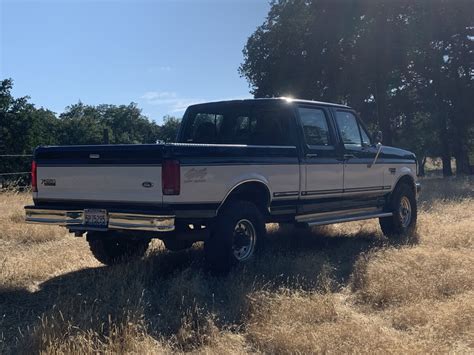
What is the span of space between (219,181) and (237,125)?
6.48 ft

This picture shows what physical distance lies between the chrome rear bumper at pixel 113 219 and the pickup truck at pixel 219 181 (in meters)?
0.01

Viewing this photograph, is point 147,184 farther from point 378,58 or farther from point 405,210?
point 378,58

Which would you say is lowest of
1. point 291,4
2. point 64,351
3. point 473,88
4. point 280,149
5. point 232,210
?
point 64,351

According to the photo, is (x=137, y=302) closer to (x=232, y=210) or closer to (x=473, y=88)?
(x=232, y=210)

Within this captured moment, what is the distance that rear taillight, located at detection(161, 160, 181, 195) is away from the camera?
532 centimetres

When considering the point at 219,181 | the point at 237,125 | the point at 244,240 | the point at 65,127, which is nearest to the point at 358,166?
the point at 237,125

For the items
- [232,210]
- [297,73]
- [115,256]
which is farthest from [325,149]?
[297,73]

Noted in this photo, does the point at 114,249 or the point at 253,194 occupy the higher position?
the point at 253,194

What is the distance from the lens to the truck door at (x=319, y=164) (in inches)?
284

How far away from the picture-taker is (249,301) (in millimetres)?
5047

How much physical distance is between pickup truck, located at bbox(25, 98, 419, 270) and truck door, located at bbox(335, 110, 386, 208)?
2 cm

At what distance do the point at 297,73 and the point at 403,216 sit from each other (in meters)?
20.7

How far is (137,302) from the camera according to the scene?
507 cm

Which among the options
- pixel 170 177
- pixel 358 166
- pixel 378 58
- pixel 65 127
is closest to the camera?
pixel 170 177
